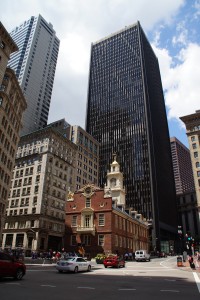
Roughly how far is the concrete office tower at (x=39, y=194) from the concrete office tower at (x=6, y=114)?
18463 mm

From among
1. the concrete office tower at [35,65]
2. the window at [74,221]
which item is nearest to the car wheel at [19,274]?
the window at [74,221]

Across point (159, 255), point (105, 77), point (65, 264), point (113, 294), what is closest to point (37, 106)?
point (105, 77)

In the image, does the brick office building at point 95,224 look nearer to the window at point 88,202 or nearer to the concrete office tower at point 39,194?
the window at point 88,202

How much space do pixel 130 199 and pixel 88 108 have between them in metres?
72.3

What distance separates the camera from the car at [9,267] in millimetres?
15762

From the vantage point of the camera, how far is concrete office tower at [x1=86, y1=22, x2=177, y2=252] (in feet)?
437

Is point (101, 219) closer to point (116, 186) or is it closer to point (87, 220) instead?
point (87, 220)

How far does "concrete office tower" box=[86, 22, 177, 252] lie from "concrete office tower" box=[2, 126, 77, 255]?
55974mm

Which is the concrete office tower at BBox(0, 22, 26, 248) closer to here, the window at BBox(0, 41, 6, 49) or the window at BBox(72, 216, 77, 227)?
the window at BBox(0, 41, 6, 49)

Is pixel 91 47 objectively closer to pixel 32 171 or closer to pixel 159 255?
pixel 32 171

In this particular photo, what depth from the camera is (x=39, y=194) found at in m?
73.6

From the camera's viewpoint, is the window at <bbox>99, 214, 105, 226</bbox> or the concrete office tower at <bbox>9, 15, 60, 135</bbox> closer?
the window at <bbox>99, 214, 105, 226</bbox>

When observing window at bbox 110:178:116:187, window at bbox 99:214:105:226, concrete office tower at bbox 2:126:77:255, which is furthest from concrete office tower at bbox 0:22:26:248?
window at bbox 110:178:116:187

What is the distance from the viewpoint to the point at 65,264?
80.4 ft
